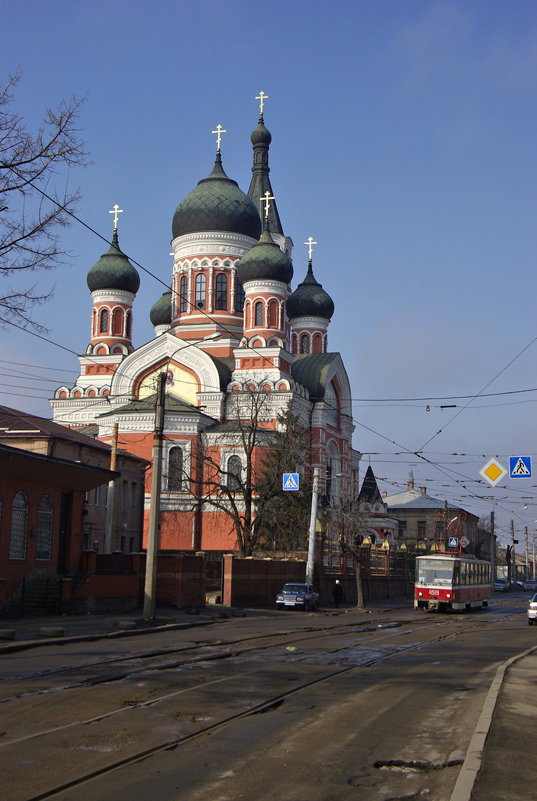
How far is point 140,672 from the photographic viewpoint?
13703mm

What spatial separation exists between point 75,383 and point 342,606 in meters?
25.0

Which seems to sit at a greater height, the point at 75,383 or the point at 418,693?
the point at 75,383

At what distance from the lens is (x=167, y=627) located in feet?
75.4

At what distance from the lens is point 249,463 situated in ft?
132

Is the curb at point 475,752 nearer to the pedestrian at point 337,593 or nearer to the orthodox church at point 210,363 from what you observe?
the pedestrian at point 337,593

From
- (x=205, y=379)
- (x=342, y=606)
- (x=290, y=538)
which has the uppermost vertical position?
(x=205, y=379)

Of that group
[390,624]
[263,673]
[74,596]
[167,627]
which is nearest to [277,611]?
[390,624]

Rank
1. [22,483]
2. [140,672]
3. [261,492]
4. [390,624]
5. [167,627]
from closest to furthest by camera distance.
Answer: [140,672]
[167,627]
[22,483]
[390,624]
[261,492]

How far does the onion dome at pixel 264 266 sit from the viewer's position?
2183 inches

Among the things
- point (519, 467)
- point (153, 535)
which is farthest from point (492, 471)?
point (153, 535)

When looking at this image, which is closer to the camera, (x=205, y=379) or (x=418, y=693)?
(x=418, y=693)

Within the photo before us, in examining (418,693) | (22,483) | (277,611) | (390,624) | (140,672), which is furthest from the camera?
(277,611)

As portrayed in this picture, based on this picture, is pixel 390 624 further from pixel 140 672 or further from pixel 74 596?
pixel 140 672

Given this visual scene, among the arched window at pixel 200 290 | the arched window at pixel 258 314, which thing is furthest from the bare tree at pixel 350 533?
the arched window at pixel 200 290
